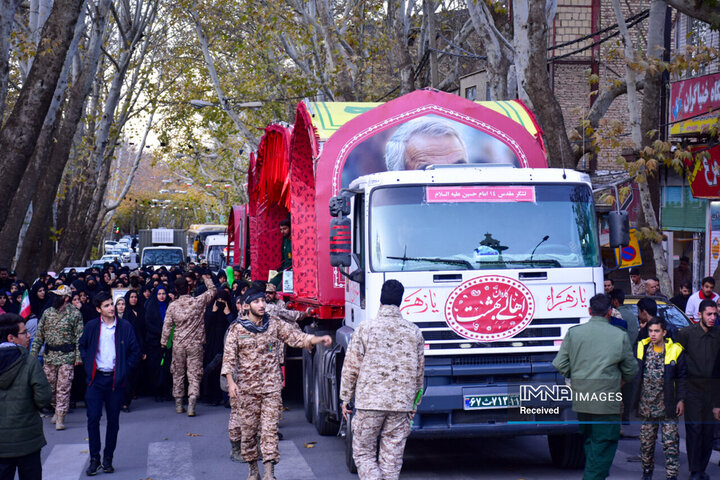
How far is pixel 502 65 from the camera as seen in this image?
1867 cm

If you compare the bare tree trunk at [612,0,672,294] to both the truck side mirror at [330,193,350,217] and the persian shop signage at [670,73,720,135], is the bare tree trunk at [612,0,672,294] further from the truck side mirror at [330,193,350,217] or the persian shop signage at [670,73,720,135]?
the truck side mirror at [330,193,350,217]

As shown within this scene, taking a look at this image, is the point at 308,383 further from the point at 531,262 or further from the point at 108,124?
the point at 108,124

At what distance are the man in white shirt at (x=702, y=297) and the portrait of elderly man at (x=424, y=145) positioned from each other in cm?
499

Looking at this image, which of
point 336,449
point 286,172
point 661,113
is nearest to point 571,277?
point 336,449

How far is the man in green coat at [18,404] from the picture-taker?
7.31m

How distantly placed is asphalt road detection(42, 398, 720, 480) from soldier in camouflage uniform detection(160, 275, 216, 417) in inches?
32.9

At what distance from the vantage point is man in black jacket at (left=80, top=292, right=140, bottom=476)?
10.5 metres

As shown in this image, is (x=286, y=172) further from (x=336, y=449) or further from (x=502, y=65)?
(x=502, y=65)

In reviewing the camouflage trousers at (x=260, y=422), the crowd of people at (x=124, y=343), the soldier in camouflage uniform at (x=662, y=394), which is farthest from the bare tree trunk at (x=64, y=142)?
the soldier in camouflage uniform at (x=662, y=394)

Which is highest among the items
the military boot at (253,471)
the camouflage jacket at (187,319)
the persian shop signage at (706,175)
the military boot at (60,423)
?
the persian shop signage at (706,175)

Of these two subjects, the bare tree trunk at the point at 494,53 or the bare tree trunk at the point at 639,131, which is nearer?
the bare tree trunk at the point at 639,131

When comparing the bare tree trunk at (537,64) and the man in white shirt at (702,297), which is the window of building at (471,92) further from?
the man in white shirt at (702,297)

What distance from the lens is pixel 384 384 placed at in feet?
25.1

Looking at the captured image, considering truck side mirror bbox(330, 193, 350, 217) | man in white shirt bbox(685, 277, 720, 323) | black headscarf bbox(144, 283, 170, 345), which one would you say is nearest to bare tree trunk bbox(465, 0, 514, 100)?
man in white shirt bbox(685, 277, 720, 323)
